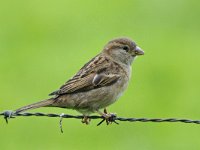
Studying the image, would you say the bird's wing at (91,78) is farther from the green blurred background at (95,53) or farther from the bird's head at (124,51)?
the green blurred background at (95,53)

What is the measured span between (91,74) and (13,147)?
3914 millimetres

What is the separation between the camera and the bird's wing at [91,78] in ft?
35.0

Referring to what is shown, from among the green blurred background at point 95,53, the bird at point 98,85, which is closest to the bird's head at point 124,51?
the bird at point 98,85

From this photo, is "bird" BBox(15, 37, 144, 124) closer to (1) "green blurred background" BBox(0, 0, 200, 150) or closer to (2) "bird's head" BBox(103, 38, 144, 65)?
(2) "bird's head" BBox(103, 38, 144, 65)

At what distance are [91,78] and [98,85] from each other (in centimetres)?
10

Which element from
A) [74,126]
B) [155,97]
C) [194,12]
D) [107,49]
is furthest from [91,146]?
[194,12]

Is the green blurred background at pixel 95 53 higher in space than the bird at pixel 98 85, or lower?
higher

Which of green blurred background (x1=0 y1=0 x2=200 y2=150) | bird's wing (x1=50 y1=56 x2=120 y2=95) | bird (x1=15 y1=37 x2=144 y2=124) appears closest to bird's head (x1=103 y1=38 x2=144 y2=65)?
bird (x1=15 y1=37 x2=144 y2=124)

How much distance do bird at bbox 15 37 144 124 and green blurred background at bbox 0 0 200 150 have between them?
3359 millimetres

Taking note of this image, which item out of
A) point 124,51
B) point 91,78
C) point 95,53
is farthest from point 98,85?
point 95,53

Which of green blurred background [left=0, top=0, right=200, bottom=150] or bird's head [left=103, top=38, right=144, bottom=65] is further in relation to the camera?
green blurred background [left=0, top=0, right=200, bottom=150]

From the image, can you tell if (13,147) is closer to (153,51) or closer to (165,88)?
(165,88)

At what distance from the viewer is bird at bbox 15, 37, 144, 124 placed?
10602 millimetres

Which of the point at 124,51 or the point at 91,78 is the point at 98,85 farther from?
the point at 124,51
